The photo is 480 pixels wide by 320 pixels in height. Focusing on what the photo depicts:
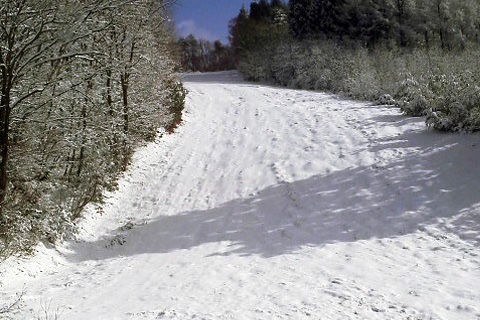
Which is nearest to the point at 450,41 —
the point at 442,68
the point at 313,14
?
the point at 313,14

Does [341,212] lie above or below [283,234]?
above

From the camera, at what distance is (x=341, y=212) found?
9.97m

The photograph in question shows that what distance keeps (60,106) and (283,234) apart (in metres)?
5.60

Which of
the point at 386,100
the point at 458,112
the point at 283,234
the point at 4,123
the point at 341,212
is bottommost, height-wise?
the point at 283,234

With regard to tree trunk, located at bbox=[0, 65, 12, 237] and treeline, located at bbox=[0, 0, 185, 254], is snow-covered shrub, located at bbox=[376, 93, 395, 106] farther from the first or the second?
tree trunk, located at bbox=[0, 65, 12, 237]

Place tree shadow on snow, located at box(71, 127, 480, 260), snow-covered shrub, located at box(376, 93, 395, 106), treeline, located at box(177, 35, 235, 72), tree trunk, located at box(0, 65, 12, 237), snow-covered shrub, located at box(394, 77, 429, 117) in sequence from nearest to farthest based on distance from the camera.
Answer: tree trunk, located at box(0, 65, 12, 237) → tree shadow on snow, located at box(71, 127, 480, 260) → snow-covered shrub, located at box(394, 77, 429, 117) → snow-covered shrub, located at box(376, 93, 395, 106) → treeline, located at box(177, 35, 235, 72)

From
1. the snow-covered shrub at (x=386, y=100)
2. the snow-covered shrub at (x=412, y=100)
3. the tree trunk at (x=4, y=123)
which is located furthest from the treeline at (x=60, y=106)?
the snow-covered shrub at (x=386, y=100)

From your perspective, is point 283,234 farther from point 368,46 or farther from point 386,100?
point 368,46

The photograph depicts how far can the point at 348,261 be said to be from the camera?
7703mm

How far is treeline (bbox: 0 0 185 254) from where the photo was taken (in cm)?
727

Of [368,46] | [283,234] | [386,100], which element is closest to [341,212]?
[283,234]

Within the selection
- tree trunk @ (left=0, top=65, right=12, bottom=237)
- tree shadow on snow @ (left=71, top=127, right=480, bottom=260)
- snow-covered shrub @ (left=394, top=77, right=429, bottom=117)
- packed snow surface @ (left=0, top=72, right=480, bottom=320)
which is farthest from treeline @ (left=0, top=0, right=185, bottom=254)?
snow-covered shrub @ (left=394, top=77, right=429, bottom=117)

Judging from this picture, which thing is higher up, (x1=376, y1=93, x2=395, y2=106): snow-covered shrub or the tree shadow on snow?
(x1=376, y1=93, x2=395, y2=106): snow-covered shrub

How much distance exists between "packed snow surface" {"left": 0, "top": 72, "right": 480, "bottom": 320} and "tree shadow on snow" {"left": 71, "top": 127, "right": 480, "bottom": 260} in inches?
1.8
